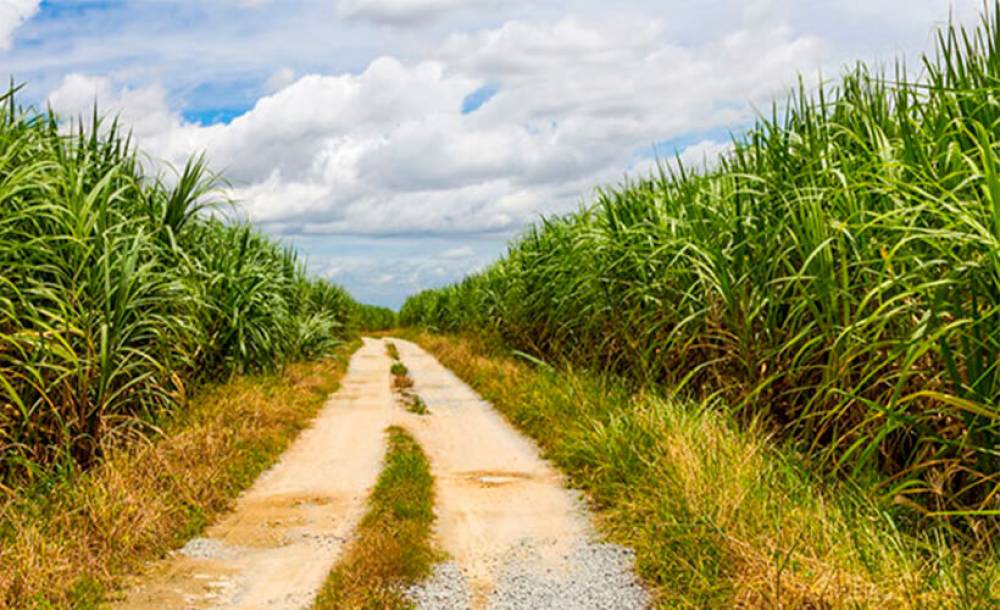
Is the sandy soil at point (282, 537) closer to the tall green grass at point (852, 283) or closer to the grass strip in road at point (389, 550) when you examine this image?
the grass strip in road at point (389, 550)

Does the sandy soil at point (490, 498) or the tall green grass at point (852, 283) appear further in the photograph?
the sandy soil at point (490, 498)

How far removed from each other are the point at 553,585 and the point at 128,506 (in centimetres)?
255

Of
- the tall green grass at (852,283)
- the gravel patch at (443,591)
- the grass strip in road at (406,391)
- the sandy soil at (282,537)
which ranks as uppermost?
the tall green grass at (852,283)

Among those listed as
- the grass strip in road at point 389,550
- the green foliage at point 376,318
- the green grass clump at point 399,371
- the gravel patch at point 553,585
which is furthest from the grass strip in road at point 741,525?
the green foliage at point 376,318

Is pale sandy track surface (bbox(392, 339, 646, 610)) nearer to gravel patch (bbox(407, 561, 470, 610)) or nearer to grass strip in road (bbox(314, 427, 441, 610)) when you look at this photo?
gravel patch (bbox(407, 561, 470, 610))

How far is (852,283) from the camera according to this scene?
197 inches

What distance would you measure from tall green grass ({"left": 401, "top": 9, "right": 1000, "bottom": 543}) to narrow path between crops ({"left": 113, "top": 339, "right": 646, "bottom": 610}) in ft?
4.62

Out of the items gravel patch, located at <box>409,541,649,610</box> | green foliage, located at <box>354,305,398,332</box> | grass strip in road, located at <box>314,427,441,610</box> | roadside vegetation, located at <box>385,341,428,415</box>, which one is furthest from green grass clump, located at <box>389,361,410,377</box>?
green foliage, located at <box>354,305,398,332</box>

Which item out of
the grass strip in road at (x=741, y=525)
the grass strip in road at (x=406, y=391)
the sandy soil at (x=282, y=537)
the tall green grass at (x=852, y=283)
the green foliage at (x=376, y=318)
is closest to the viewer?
the grass strip in road at (x=741, y=525)

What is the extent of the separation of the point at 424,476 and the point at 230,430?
1828 millimetres

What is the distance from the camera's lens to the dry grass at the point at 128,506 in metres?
4.12

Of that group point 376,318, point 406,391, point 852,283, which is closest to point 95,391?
point 852,283

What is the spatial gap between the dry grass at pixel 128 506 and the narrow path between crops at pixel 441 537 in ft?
0.54

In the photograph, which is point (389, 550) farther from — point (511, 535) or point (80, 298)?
point (80, 298)
